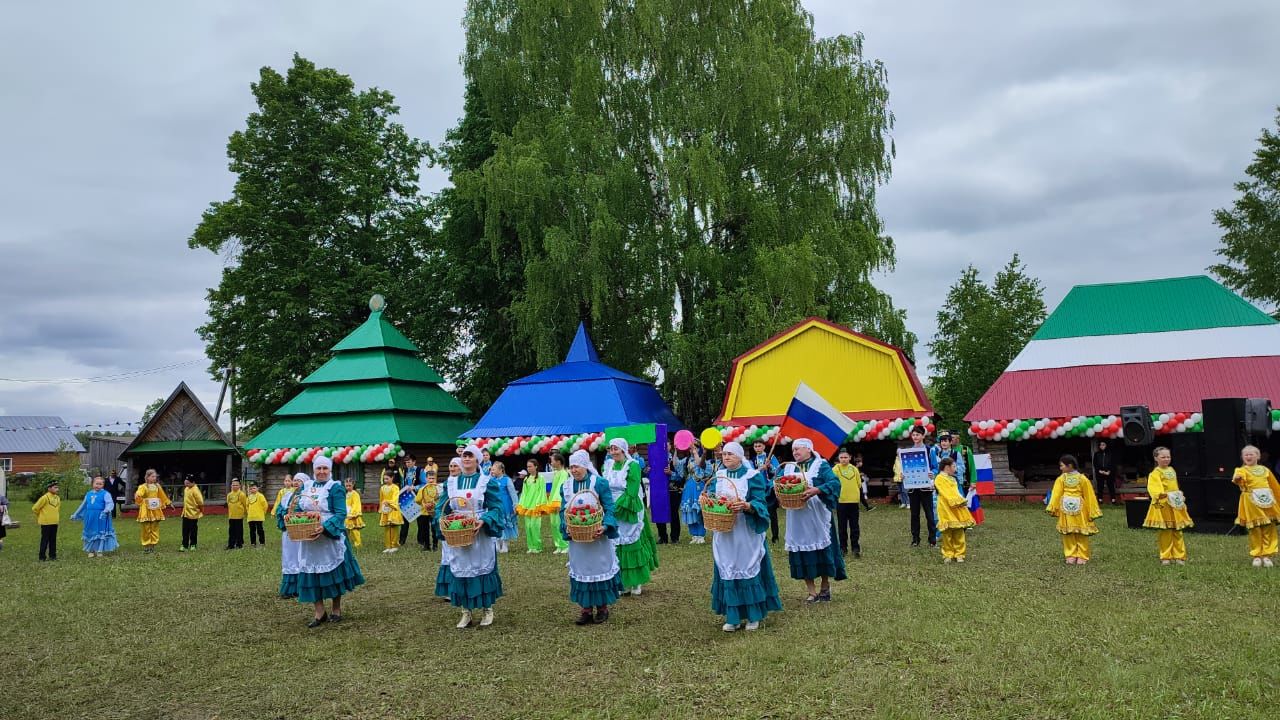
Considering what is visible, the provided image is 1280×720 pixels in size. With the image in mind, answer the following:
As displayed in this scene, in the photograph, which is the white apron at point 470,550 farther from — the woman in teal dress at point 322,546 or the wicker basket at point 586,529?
the woman in teal dress at point 322,546

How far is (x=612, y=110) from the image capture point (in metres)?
31.6

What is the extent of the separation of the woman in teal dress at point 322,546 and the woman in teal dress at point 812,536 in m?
5.08

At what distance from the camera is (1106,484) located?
24.9 meters

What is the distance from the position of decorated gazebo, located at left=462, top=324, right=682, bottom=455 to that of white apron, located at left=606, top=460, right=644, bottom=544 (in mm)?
16327

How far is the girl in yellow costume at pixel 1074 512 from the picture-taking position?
1256cm

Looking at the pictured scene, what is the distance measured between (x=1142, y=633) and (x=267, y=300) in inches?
1315

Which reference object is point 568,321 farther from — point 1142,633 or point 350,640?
point 1142,633

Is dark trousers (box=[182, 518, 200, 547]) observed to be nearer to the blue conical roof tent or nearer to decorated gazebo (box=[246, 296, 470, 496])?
the blue conical roof tent

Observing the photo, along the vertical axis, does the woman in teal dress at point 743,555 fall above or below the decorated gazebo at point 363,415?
below

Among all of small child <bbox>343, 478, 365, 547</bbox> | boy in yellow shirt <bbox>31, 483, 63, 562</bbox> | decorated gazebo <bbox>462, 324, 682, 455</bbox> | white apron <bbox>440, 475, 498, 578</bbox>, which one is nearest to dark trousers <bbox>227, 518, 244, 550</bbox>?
small child <bbox>343, 478, 365, 547</bbox>

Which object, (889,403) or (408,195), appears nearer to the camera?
(889,403)

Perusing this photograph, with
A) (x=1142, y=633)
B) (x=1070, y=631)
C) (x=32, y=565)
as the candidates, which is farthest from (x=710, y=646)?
(x=32, y=565)

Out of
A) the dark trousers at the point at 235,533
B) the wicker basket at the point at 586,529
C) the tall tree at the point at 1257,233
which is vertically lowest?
the dark trousers at the point at 235,533

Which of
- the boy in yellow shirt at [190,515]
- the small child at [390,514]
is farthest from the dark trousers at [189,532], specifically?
the small child at [390,514]
